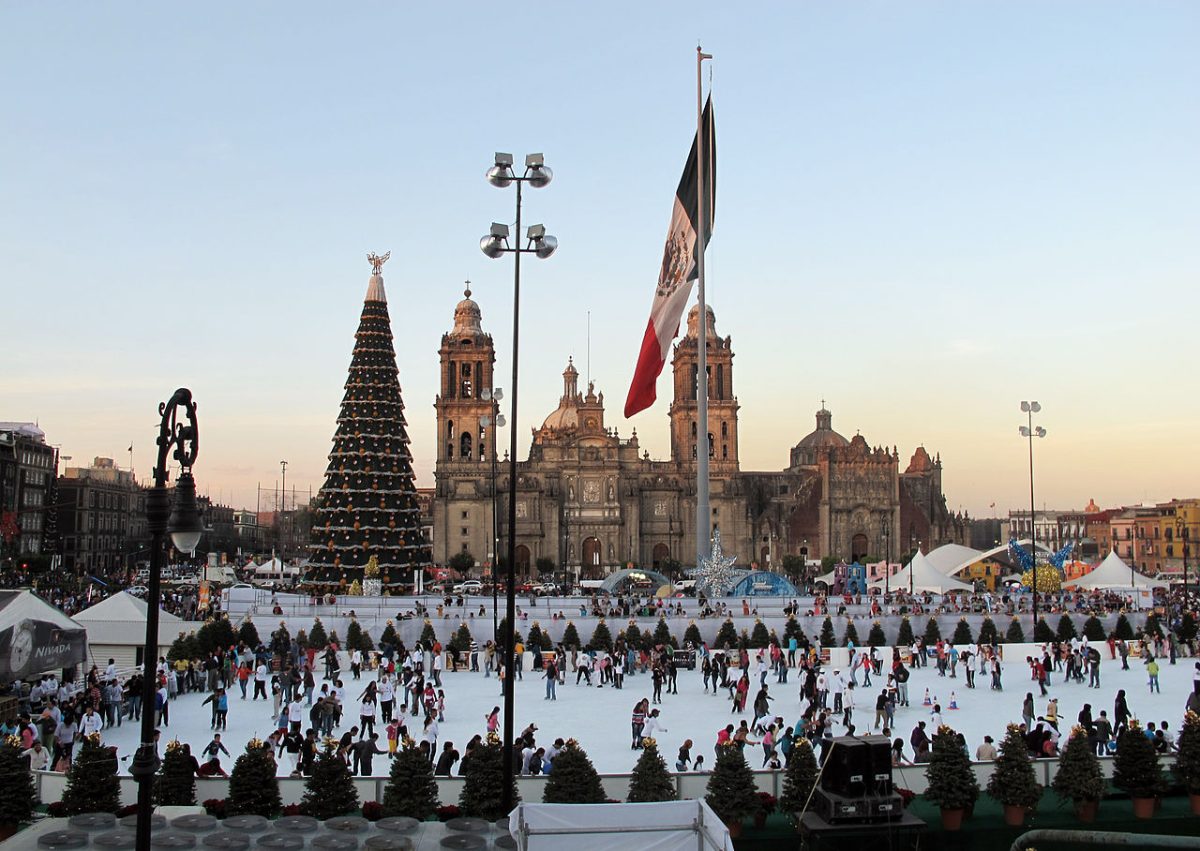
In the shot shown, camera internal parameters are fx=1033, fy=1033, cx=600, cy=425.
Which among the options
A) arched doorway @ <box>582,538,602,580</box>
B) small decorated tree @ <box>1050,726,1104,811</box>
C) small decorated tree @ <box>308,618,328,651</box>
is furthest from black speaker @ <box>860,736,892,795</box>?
arched doorway @ <box>582,538,602,580</box>

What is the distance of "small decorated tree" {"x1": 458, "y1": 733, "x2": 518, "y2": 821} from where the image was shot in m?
14.4

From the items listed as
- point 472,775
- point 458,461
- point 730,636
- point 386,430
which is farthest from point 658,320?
point 458,461

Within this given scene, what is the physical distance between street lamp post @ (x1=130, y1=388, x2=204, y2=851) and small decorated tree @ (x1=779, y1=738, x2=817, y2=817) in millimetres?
8727

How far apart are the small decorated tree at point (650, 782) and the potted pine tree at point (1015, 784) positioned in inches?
189

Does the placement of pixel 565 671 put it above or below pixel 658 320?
below

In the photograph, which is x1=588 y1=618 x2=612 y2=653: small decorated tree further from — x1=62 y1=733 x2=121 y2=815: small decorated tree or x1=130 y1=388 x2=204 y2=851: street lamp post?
x1=130 y1=388 x2=204 y2=851: street lamp post

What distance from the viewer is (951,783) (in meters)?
14.9

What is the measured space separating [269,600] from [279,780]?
29.5m

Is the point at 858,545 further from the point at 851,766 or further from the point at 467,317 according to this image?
the point at 851,766

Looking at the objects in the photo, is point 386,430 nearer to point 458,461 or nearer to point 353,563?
point 353,563

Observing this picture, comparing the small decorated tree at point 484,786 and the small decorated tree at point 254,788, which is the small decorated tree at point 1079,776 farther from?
the small decorated tree at point 254,788

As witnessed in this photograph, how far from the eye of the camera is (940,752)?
15.1m

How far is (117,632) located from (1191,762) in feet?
91.5

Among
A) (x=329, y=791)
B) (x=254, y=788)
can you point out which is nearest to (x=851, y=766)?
(x=329, y=791)
